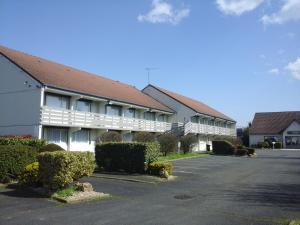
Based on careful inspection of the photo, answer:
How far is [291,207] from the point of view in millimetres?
10109

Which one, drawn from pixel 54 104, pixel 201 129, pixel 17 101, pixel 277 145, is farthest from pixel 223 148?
pixel 277 145

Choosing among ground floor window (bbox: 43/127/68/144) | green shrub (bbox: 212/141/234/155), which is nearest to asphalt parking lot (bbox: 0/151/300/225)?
ground floor window (bbox: 43/127/68/144)

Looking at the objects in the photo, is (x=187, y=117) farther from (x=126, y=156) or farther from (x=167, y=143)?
(x=126, y=156)

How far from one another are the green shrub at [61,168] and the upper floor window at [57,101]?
14315 millimetres

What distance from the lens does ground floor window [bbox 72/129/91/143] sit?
28.4 m

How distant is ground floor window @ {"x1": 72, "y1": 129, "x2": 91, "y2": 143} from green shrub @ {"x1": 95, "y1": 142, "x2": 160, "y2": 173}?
9529 mm

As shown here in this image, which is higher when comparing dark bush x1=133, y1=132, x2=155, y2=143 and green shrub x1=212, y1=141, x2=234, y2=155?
dark bush x1=133, y1=132, x2=155, y2=143

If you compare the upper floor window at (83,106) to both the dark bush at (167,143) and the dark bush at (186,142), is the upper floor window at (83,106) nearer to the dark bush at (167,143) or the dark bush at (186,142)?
the dark bush at (167,143)

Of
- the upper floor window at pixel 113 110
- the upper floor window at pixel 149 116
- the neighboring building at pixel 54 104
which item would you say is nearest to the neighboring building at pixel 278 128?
the upper floor window at pixel 149 116

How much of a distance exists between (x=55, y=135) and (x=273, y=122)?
181 ft

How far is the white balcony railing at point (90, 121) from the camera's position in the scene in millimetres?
24719

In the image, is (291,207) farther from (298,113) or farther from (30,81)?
(298,113)

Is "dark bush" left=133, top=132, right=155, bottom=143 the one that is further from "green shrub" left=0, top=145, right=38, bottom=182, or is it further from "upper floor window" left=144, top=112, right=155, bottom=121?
"green shrub" left=0, top=145, right=38, bottom=182

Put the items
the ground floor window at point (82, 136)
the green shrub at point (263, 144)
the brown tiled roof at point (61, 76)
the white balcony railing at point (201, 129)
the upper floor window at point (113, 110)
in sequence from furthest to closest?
1. the green shrub at point (263, 144)
2. the white balcony railing at point (201, 129)
3. the upper floor window at point (113, 110)
4. the ground floor window at point (82, 136)
5. the brown tiled roof at point (61, 76)
